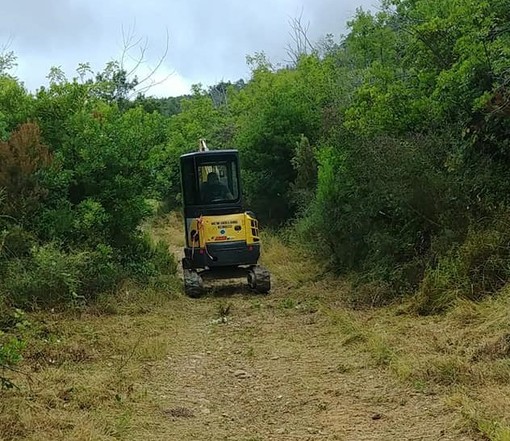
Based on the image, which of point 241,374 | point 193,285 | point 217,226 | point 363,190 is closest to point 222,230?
point 217,226

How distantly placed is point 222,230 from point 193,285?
50.6 inches

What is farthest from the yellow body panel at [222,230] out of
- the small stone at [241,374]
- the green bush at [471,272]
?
the small stone at [241,374]

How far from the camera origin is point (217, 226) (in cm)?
1378

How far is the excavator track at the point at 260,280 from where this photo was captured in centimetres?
1366

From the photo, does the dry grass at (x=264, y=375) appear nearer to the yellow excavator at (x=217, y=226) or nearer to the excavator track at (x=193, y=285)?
the excavator track at (x=193, y=285)

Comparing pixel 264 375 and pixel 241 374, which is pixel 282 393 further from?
pixel 241 374

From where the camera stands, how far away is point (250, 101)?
107 ft

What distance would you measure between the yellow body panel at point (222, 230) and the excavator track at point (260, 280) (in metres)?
0.63

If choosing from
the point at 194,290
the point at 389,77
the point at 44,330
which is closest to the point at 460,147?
the point at 389,77

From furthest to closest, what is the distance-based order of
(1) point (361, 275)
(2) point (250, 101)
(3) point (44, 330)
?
(2) point (250, 101), (1) point (361, 275), (3) point (44, 330)

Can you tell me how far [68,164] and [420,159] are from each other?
21.7 ft

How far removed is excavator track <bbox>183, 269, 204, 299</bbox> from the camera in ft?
44.1

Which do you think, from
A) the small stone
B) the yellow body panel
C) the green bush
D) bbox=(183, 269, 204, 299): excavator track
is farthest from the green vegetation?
the small stone

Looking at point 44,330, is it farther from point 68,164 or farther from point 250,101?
point 250,101
